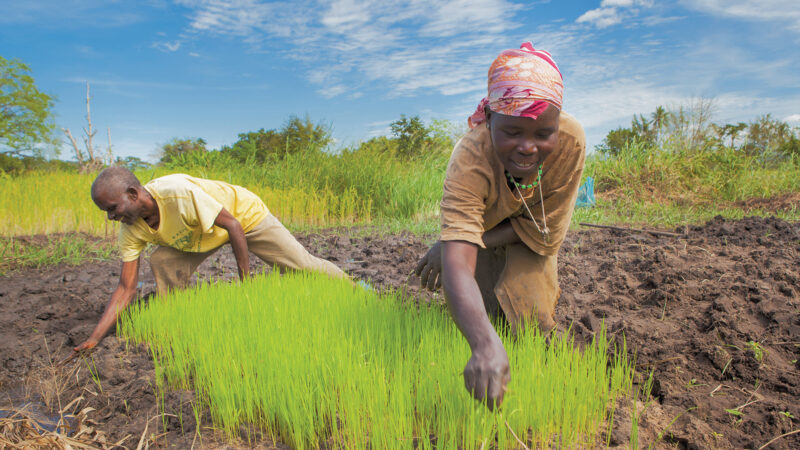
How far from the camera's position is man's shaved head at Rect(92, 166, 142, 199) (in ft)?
9.64

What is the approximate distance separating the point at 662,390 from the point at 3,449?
8.18ft

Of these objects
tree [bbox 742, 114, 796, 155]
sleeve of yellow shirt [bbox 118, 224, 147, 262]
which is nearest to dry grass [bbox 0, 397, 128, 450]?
sleeve of yellow shirt [bbox 118, 224, 147, 262]

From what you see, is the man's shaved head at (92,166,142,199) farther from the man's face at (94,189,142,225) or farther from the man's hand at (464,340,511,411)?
the man's hand at (464,340,511,411)

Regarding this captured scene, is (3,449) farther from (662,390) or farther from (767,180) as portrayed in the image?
(767,180)

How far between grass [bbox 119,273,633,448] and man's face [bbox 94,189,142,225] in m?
0.88

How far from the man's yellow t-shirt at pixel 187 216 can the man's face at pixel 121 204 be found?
0.63 ft

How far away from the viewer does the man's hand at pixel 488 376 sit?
4.38 feet

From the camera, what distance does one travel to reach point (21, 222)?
6.83 metres

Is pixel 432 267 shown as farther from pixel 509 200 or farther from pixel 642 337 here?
pixel 642 337

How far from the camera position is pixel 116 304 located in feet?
10.2

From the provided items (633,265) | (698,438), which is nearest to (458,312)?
(698,438)

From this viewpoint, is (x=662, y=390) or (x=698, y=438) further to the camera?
(x=662, y=390)

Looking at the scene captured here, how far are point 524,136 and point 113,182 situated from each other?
7.96 feet

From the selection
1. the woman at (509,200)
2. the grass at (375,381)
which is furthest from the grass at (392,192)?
the grass at (375,381)
